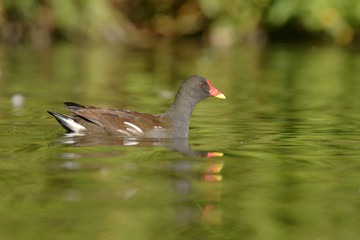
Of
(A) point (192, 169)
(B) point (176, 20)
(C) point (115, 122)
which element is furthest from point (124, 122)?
(B) point (176, 20)

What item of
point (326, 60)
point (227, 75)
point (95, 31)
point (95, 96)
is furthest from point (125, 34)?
point (95, 96)

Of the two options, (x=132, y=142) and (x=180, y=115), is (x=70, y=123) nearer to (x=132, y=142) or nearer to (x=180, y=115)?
(x=132, y=142)

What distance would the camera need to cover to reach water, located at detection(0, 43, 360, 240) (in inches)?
186

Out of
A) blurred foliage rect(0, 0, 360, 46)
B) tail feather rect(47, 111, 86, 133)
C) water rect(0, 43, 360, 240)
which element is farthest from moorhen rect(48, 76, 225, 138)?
blurred foliage rect(0, 0, 360, 46)

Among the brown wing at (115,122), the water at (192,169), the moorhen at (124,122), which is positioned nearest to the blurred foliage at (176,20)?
the water at (192,169)

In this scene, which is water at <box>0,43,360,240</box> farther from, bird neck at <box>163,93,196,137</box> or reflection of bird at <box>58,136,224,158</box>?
bird neck at <box>163,93,196,137</box>

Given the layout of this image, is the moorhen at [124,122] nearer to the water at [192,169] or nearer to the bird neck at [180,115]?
the bird neck at [180,115]

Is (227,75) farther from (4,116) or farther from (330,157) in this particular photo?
(330,157)

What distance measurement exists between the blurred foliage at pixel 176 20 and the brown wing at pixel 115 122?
15252 mm

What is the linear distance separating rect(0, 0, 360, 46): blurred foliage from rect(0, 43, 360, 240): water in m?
9.37

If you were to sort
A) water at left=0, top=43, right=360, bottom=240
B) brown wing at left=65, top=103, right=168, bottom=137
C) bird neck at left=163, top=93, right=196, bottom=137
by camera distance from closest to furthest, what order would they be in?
water at left=0, top=43, right=360, bottom=240 → brown wing at left=65, top=103, right=168, bottom=137 → bird neck at left=163, top=93, right=196, bottom=137

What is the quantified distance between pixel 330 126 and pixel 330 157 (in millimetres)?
2130

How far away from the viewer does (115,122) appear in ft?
25.8

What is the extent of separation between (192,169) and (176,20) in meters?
23.3
